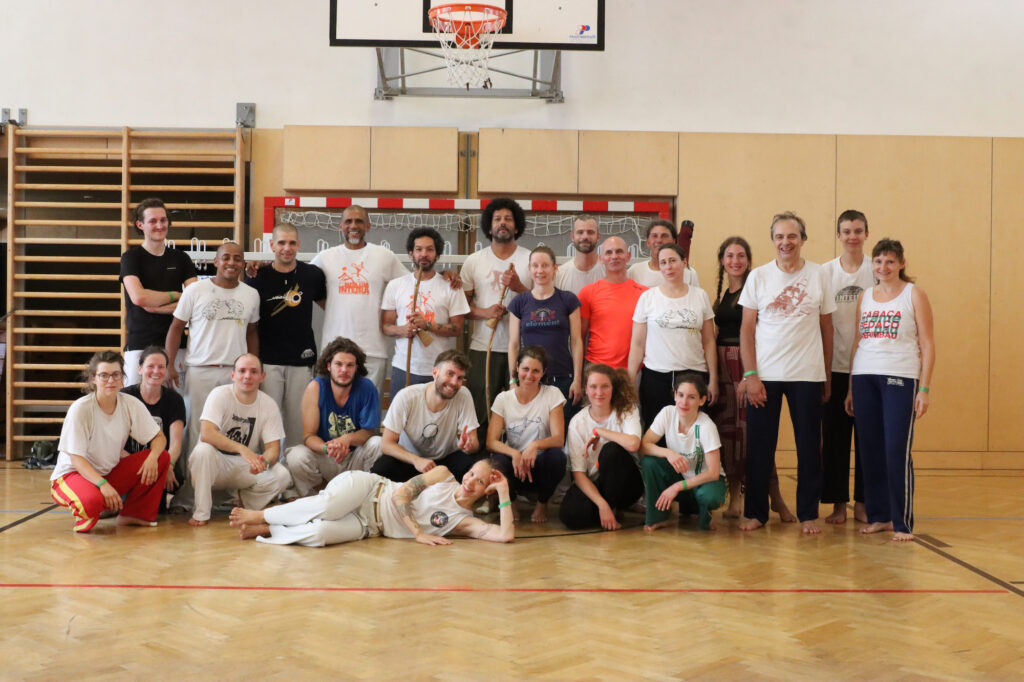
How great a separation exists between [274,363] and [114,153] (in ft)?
10.6

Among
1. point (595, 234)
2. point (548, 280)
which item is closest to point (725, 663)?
point (548, 280)

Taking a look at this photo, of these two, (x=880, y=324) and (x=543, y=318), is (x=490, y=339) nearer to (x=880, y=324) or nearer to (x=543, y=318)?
(x=543, y=318)

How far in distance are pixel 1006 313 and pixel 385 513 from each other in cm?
594

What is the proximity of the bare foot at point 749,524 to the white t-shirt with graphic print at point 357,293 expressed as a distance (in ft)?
7.76

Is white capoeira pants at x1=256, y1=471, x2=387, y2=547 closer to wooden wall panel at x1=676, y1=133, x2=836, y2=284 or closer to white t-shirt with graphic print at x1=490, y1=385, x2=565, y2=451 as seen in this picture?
white t-shirt with graphic print at x1=490, y1=385, x2=565, y2=451

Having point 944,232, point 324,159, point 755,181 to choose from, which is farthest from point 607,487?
point 944,232

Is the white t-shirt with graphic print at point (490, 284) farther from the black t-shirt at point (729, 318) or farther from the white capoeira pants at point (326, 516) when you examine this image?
the white capoeira pants at point (326, 516)

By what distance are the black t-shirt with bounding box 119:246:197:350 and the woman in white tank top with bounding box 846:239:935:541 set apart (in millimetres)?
3961

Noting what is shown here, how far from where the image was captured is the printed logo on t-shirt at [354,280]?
17.9ft

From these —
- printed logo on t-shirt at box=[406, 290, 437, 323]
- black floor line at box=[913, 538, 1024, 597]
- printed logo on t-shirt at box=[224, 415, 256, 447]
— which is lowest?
black floor line at box=[913, 538, 1024, 597]

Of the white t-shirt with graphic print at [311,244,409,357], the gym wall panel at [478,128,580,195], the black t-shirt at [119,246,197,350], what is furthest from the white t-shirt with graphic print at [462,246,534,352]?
the gym wall panel at [478,128,580,195]

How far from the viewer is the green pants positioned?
4.61m

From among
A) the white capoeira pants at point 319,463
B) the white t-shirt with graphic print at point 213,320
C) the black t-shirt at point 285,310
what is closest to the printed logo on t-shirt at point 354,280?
the black t-shirt at point 285,310

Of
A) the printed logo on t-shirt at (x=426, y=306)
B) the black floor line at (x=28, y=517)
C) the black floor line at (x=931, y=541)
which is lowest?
the black floor line at (x=28, y=517)
